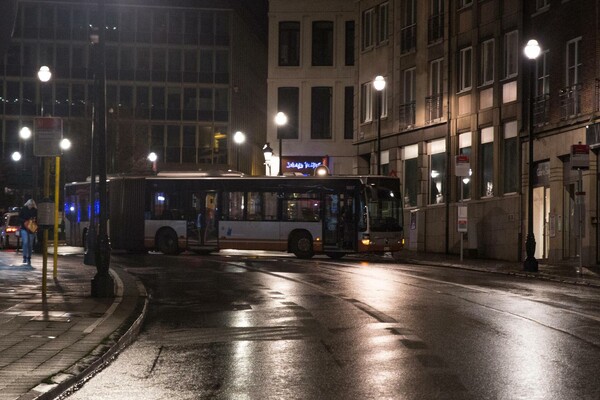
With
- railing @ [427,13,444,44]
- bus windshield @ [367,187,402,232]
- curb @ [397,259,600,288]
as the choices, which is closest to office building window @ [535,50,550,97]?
bus windshield @ [367,187,402,232]

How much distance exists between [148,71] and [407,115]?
160 ft

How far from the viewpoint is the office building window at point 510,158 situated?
141ft

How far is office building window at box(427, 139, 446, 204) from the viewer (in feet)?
161

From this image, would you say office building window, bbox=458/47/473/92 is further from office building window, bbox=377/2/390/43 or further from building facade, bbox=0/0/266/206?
building facade, bbox=0/0/266/206

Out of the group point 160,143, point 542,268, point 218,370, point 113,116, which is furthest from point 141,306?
point 160,143

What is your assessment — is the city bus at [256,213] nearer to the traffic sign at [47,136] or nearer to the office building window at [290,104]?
the office building window at [290,104]

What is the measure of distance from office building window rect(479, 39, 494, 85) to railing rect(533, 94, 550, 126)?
12.7ft

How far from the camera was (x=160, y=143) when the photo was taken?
97188mm

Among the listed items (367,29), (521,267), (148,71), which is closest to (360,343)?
(521,267)

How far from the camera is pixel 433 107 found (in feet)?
163

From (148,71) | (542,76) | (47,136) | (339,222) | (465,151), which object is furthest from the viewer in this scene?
(148,71)

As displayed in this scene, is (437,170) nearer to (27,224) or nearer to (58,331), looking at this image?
(27,224)

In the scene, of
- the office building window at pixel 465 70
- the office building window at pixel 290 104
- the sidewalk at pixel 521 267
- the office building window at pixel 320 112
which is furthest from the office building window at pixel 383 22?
the sidewalk at pixel 521 267

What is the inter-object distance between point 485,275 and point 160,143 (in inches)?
2676
